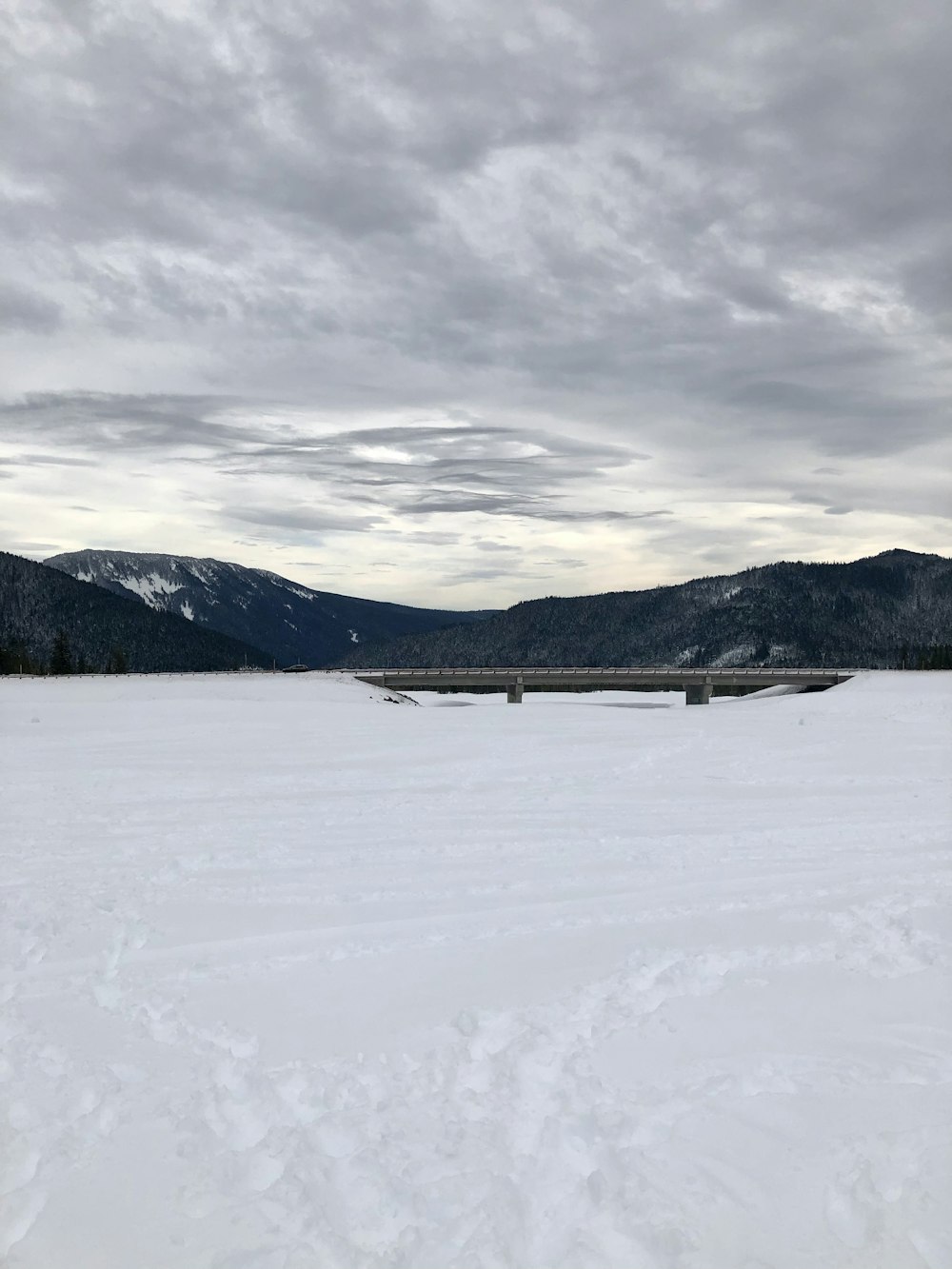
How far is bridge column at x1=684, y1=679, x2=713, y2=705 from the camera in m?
96.4

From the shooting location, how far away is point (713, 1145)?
6082mm

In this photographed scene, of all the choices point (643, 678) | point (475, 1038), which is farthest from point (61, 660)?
point (475, 1038)

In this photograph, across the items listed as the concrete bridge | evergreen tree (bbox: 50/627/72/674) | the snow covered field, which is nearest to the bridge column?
the concrete bridge

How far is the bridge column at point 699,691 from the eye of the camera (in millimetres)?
96438

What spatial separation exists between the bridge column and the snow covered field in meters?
80.4

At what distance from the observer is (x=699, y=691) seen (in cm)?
9788

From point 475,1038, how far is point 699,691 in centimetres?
9377

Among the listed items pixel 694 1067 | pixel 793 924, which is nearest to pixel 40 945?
pixel 694 1067

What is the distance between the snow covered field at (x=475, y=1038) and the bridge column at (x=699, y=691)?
264 feet

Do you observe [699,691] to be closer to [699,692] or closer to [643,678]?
[699,692]

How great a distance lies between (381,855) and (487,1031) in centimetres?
633

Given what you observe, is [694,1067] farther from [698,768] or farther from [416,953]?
[698,768]

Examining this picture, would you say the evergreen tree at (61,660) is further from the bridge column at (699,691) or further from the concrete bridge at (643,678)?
the bridge column at (699,691)

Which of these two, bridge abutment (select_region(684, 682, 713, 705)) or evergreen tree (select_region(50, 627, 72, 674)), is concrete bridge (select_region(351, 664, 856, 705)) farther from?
evergreen tree (select_region(50, 627, 72, 674))
